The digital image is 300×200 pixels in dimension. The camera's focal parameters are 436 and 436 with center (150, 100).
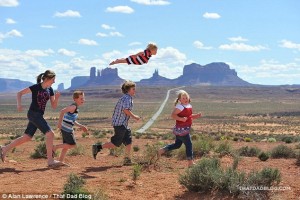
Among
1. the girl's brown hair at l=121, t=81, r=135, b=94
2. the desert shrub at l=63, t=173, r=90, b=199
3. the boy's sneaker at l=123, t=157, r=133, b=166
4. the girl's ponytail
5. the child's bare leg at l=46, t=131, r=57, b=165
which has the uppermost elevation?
the girl's ponytail

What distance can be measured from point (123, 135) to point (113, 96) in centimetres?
15523

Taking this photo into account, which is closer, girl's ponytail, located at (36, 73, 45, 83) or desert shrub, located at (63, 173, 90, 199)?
desert shrub, located at (63, 173, 90, 199)

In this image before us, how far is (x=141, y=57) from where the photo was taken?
7406 millimetres

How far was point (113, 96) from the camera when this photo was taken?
6412 inches

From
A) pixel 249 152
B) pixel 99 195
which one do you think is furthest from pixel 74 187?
pixel 249 152

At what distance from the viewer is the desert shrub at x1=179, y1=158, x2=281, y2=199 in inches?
230

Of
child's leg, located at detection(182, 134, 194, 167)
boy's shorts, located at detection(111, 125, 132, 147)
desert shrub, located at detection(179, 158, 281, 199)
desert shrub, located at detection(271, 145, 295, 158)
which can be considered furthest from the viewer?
desert shrub, located at detection(271, 145, 295, 158)

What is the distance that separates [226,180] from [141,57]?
2601mm

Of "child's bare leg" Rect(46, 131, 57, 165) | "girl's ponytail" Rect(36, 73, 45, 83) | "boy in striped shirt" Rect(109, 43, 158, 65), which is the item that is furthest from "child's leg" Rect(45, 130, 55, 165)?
"boy in striped shirt" Rect(109, 43, 158, 65)

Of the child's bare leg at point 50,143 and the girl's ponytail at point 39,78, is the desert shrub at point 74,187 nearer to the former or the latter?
the child's bare leg at point 50,143

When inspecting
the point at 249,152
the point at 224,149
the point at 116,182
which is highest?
the point at 116,182

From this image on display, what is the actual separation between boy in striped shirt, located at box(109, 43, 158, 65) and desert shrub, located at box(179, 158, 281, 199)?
209 centimetres

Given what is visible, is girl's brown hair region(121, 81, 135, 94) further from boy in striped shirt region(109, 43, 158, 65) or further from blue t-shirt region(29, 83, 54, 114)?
blue t-shirt region(29, 83, 54, 114)

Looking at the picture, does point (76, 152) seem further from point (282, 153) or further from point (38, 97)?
point (282, 153)
